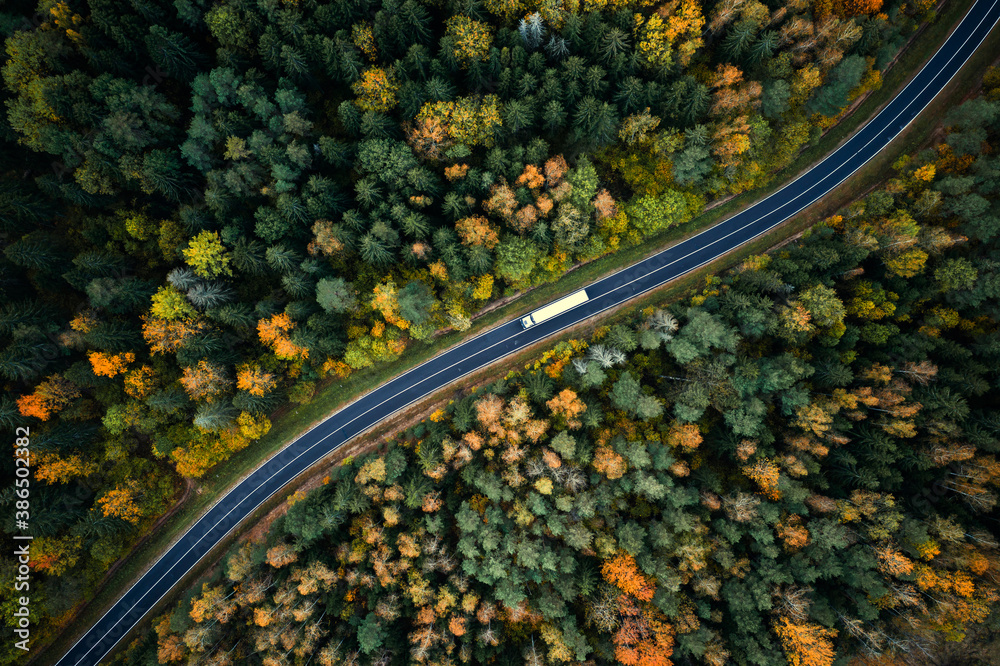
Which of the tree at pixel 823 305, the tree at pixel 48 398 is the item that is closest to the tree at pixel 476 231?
the tree at pixel 823 305

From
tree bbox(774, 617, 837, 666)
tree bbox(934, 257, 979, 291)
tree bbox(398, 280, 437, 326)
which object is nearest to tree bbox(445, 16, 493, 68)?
tree bbox(398, 280, 437, 326)

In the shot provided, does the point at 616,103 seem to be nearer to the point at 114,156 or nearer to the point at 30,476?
the point at 114,156

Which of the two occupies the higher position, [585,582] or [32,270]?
[32,270]

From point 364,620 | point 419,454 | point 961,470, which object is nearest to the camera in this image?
point 961,470

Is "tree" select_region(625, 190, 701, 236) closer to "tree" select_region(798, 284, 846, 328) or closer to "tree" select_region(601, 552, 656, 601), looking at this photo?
"tree" select_region(798, 284, 846, 328)

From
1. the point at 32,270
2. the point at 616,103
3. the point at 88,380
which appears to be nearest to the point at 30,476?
the point at 88,380
